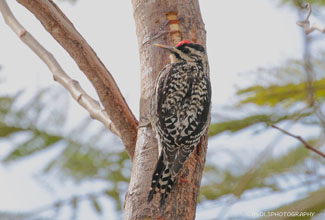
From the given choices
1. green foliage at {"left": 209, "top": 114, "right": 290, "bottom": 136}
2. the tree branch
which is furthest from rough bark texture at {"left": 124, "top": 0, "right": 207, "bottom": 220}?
green foliage at {"left": 209, "top": 114, "right": 290, "bottom": 136}

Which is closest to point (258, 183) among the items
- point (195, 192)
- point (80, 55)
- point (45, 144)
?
point (195, 192)

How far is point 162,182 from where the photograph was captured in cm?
234

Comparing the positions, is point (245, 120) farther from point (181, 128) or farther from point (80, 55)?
point (80, 55)

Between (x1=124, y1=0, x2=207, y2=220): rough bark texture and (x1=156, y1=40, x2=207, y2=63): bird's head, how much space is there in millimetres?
47

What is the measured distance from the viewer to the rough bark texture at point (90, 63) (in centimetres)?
263

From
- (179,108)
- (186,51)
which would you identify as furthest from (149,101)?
(186,51)

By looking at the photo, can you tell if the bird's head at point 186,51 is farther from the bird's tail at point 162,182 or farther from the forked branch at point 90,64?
the bird's tail at point 162,182

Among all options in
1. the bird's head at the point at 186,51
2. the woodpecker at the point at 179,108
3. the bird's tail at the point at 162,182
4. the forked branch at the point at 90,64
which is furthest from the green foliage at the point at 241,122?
the bird's tail at the point at 162,182

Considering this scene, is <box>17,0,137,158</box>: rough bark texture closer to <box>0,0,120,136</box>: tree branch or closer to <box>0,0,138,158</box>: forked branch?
<box>0,0,138,158</box>: forked branch

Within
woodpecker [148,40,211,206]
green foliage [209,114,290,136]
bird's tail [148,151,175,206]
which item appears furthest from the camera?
green foliage [209,114,290,136]

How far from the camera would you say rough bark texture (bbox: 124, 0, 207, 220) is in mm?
2373

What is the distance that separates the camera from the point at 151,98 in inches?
117

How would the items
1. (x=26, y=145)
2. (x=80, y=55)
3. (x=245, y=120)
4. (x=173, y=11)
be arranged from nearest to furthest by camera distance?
1. (x=80, y=55)
2. (x=173, y=11)
3. (x=245, y=120)
4. (x=26, y=145)

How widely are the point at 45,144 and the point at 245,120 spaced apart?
1.87 m
